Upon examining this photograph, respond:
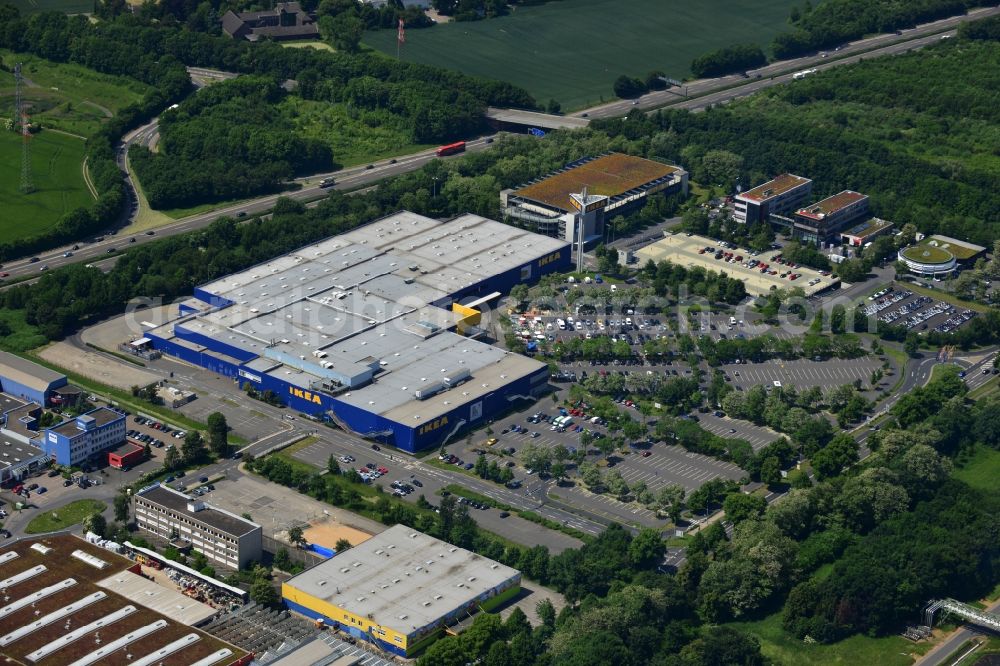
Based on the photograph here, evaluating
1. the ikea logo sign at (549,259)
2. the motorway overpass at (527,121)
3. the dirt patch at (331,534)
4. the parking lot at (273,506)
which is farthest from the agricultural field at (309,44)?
the dirt patch at (331,534)

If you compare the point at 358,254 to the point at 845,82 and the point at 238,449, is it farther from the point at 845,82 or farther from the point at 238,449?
the point at 845,82

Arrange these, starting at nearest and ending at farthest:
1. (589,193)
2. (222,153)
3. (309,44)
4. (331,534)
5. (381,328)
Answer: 1. (331,534)
2. (381,328)
3. (589,193)
4. (222,153)
5. (309,44)

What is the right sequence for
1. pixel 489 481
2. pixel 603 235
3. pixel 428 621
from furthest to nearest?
pixel 603 235 < pixel 489 481 < pixel 428 621

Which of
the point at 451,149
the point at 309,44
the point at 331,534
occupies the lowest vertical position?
the point at 331,534

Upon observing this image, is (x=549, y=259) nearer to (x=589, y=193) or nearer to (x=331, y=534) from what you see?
(x=589, y=193)

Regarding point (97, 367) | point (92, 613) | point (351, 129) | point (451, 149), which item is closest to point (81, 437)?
point (97, 367)

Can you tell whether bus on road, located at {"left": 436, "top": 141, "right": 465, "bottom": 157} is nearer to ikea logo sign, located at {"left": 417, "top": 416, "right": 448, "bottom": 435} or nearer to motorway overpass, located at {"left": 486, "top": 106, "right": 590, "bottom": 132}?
motorway overpass, located at {"left": 486, "top": 106, "right": 590, "bottom": 132}

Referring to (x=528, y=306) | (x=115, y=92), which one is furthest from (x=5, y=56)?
(x=528, y=306)
